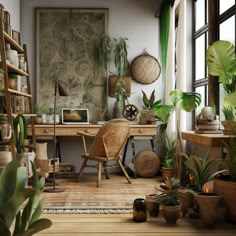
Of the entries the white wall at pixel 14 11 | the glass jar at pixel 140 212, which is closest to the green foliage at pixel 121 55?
the white wall at pixel 14 11

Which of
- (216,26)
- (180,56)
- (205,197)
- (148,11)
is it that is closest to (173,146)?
(180,56)

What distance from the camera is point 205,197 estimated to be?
3029 mm

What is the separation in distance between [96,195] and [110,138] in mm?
1017

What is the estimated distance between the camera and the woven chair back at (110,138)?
5383 mm

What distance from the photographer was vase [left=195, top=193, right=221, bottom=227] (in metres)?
3.01

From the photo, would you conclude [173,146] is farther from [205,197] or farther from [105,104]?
[205,197]

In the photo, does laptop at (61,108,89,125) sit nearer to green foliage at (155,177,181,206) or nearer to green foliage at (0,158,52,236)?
green foliage at (155,177,181,206)

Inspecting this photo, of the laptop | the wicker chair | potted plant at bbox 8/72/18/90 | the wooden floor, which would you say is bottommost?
the wooden floor

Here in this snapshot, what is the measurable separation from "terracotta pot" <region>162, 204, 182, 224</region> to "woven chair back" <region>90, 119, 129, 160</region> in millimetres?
2401

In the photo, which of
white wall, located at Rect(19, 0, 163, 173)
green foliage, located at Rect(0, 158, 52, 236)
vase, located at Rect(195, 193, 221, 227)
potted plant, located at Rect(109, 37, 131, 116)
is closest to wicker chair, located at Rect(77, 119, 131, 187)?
potted plant, located at Rect(109, 37, 131, 116)

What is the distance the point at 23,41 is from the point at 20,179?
5598 millimetres

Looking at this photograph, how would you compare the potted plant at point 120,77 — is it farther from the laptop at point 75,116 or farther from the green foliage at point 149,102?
the laptop at point 75,116

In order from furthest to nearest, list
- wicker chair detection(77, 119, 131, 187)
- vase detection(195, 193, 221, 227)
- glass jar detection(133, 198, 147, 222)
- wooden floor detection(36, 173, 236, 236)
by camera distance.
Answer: wicker chair detection(77, 119, 131, 187) < glass jar detection(133, 198, 147, 222) < vase detection(195, 193, 221, 227) < wooden floor detection(36, 173, 236, 236)

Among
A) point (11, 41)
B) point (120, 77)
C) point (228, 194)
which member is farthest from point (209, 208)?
point (120, 77)
